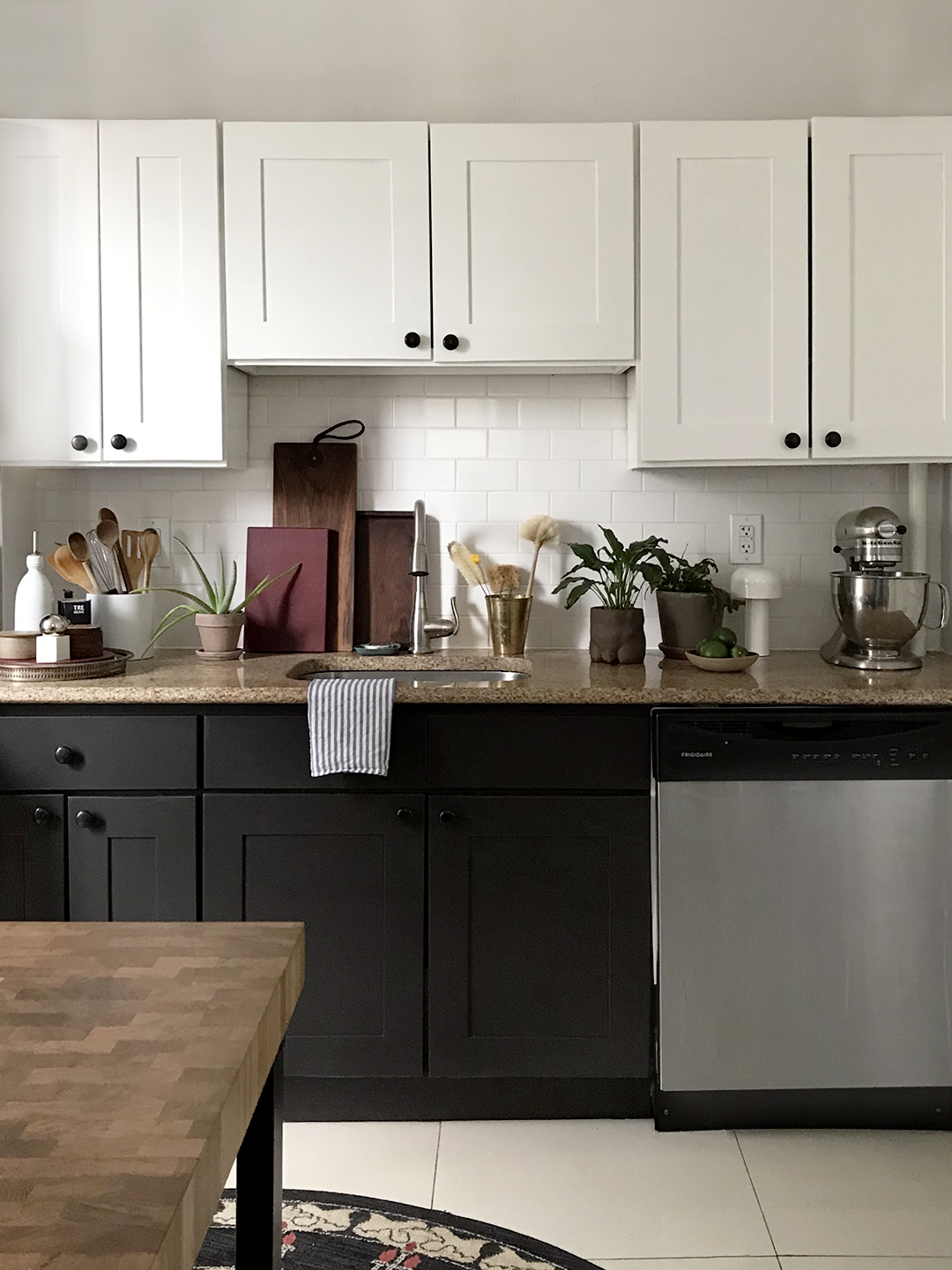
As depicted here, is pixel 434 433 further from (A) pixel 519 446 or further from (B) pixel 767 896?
(B) pixel 767 896

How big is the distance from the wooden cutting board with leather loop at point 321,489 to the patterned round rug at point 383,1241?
1.51 m

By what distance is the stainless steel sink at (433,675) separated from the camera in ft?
10.1

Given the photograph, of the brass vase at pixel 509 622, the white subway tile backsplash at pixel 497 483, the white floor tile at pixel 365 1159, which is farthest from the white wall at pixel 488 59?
the white floor tile at pixel 365 1159

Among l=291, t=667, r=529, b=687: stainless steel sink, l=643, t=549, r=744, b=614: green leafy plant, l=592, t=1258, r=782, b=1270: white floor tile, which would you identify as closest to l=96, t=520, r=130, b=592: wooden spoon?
l=291, t=667, r=529, b=687: stainless steel sink

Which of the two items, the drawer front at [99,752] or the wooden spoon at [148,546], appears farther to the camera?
the wooden spoon at [148,546]

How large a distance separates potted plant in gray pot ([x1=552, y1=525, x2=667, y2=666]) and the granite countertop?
15 centimetres

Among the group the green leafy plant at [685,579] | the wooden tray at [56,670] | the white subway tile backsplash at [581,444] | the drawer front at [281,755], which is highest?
the white subway tile backsplash at [581,444]

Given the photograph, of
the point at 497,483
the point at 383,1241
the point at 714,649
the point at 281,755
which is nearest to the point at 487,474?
the point at 497,483

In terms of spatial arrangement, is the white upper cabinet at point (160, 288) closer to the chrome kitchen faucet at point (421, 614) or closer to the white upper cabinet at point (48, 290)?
the white upper cabinet at point (48, 290)

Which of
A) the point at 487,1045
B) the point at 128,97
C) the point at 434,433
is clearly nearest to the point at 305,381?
the point at 434,433

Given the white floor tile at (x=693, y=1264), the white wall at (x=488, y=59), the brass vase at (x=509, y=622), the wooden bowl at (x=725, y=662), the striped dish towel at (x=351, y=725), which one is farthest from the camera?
the white wall at (x=488, y=59)

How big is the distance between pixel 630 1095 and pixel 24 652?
69.8 inches

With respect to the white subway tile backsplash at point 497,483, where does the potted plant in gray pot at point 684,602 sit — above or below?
below

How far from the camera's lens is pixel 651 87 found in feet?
10.6
